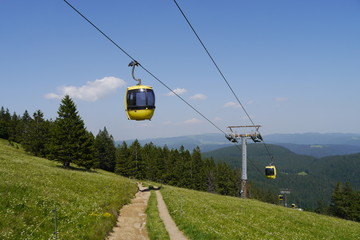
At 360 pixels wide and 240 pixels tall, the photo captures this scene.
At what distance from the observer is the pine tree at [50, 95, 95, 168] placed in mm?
45938

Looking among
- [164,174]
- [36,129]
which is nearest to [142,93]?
[36,129]

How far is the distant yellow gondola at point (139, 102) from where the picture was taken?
16.2 m

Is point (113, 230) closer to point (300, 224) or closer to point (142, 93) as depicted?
point (142, 93)

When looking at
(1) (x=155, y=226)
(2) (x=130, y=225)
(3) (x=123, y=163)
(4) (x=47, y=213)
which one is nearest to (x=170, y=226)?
(1) (x=155, y=226)

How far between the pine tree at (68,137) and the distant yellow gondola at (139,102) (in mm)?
33934

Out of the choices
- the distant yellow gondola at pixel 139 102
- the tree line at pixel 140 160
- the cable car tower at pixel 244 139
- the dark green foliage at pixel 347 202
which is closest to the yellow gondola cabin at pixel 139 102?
the distant yellow gondola at pixel 139 102

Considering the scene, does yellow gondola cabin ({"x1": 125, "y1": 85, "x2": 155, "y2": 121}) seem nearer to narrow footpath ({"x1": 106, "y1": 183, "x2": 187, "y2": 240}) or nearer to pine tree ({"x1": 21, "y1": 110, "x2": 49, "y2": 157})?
narrow footpath ({"x1": 106, "y1": 183, "x2": 187, "y2": 240})

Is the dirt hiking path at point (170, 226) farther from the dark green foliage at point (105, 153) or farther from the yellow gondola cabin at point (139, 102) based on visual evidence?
the dark green foliage at point (105, 153)

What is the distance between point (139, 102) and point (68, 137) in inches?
1386

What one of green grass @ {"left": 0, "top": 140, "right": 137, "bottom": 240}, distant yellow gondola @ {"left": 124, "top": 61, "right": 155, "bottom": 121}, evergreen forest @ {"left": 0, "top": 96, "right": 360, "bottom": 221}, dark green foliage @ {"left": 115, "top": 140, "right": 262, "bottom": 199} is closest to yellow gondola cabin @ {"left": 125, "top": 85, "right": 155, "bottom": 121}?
distant yellow gondola @ {"left": 124, "top": 61, "right": 155, "bottom": 121}

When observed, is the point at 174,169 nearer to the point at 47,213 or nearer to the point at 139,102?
the point at 139,102

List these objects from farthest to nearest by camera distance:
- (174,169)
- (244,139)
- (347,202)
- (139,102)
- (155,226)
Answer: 1. (174,169)
2. (347,202)
3. (244,139)
4. (155,226)
5. (139,102)

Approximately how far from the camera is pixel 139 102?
1617 centimetres

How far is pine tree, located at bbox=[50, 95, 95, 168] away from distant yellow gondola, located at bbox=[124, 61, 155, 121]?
111ft
